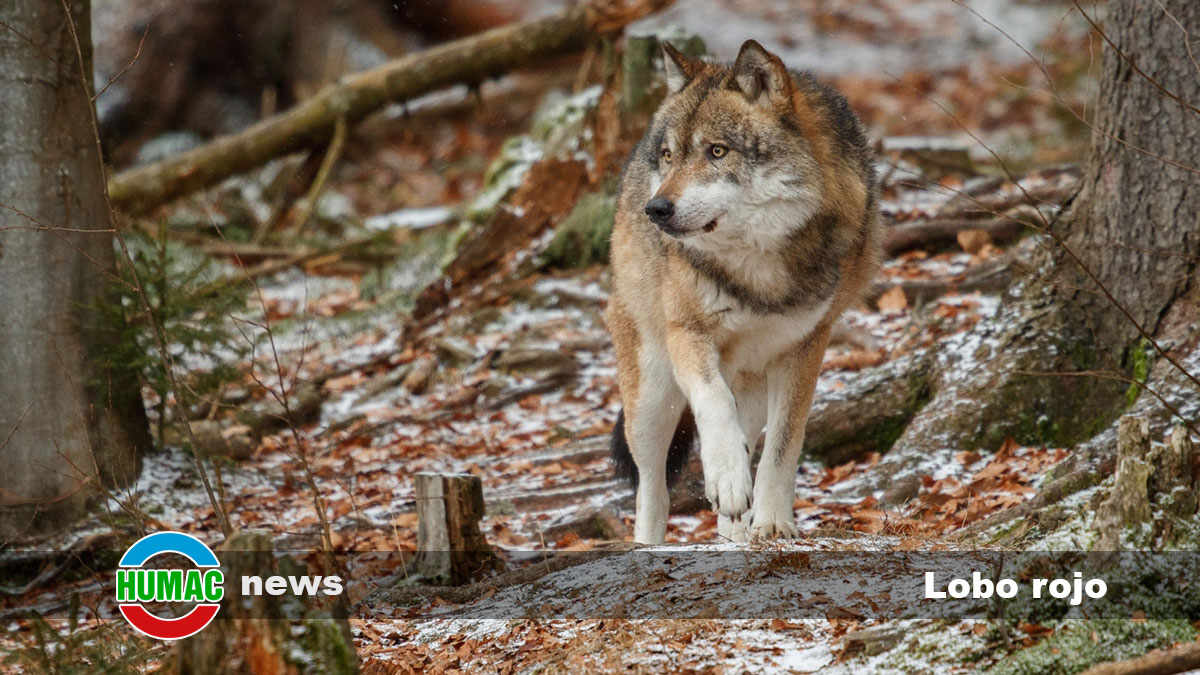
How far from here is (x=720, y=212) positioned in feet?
15.1

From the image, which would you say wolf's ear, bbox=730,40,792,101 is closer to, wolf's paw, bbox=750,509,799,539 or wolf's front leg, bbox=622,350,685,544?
wolf's front leg, bbox=622,350,685,544

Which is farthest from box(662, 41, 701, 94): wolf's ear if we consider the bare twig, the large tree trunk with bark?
the bare twig

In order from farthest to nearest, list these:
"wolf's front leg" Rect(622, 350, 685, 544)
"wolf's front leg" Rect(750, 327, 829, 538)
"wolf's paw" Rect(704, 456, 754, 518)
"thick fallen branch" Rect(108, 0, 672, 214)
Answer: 1. "thick fallen branch" Rect(108, 0, 672, 214)
2. "wolf's front leg" Rect(622, 350, 685, 544)
3. "wolf's front leg" Rect(750, 327, 829, 538)
4. "wolf's paw" Rect(704, 456, 754, 518)

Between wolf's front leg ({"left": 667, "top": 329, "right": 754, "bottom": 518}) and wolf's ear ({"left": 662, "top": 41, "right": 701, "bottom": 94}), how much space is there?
1.19m

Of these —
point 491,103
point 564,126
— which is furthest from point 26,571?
point 491,103

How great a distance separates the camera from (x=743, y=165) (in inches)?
184

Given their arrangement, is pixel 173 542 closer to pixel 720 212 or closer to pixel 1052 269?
pixel 720 212

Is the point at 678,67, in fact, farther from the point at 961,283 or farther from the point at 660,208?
the point at 961,283

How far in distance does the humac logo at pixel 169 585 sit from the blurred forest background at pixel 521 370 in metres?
0.13

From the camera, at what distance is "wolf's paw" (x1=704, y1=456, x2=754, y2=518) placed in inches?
175

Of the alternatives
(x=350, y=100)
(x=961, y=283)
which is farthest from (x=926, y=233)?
(x=350, y=100)

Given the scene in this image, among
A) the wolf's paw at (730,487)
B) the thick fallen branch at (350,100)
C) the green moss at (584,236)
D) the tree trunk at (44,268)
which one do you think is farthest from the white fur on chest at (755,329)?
the thick fallen branch at (350,100)

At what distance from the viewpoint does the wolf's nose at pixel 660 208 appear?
454 cm

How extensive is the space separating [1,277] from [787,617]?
185 inches
